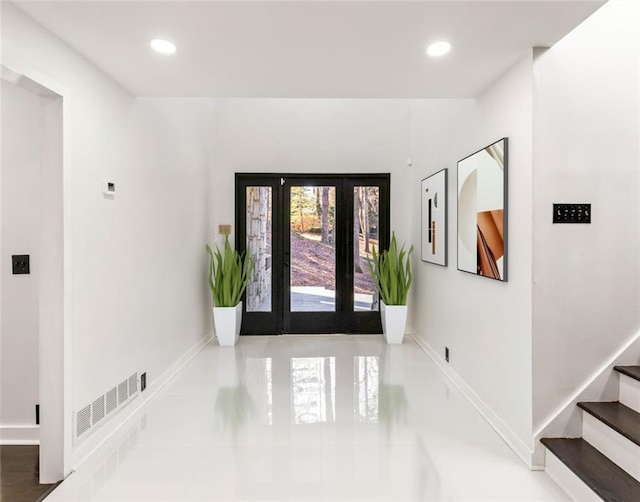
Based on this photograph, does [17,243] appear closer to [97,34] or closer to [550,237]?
[97,34]

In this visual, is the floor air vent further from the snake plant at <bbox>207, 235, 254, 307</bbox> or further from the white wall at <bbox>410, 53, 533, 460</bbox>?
the white wall at <bbox>410, 53, 533, 460</bbox>

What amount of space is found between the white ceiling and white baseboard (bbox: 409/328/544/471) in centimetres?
234

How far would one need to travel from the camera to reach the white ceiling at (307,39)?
213cm

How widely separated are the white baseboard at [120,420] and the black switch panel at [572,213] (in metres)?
3.12

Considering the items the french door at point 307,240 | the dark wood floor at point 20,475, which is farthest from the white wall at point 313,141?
the dark wood floor at point 20,475

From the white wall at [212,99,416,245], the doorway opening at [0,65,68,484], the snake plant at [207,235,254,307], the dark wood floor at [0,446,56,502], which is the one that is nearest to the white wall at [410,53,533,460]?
the white wall at [212,99,416,245]

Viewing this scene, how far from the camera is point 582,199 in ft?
8.54

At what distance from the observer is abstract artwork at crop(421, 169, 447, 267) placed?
173 inches

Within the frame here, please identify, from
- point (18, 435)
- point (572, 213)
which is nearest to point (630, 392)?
point (572, 213)

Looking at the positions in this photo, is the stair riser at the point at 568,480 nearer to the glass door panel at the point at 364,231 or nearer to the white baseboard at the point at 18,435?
the white baseboard at the point at 18,435

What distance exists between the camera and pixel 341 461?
8.74ft

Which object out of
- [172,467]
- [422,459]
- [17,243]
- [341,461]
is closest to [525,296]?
[422,459]

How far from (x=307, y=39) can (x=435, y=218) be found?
9.01 feet

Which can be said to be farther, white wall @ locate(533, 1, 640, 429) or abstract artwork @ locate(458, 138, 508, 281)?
abstract artwork @ locate(458, 138, 508, 281)
